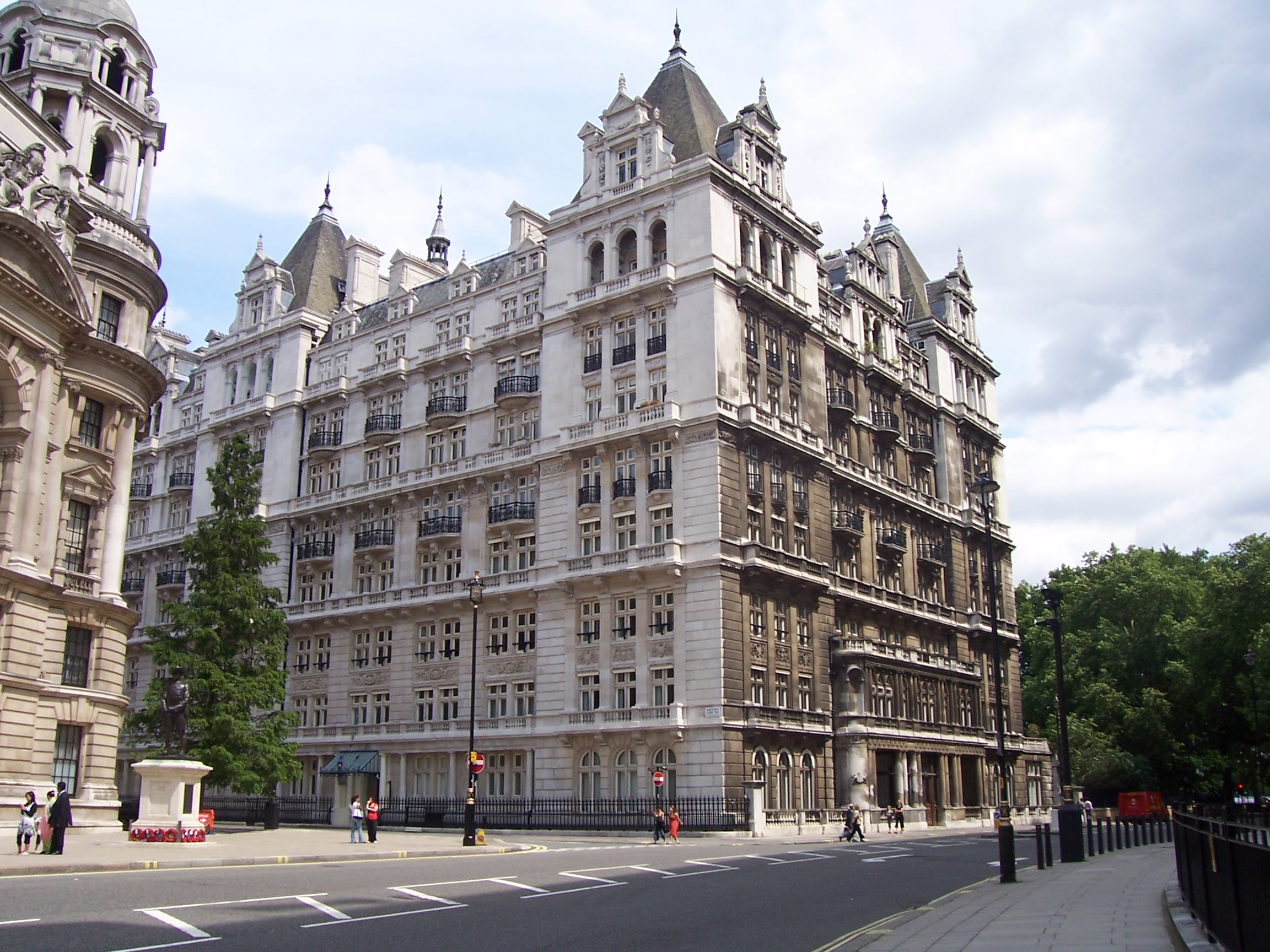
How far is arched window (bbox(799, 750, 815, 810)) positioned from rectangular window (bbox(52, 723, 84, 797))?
28.8m

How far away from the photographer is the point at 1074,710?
252 ft

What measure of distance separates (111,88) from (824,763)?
137 feet

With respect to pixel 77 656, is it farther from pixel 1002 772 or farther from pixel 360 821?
pixel 1002 772

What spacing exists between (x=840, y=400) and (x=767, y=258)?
893 cm

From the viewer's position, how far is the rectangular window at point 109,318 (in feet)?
132

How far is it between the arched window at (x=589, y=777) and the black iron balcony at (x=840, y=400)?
22405 millimetres

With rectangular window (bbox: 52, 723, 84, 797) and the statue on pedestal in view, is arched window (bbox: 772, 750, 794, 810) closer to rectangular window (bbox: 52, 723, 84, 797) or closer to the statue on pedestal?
the statue on pedestal

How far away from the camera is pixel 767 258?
5591 cm

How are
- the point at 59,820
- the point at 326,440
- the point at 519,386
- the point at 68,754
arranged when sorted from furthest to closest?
the point at 326,440
the point at 519,386
the point at 68,754
the point at 59,820

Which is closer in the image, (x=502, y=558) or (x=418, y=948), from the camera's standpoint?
(x=418, y=948)

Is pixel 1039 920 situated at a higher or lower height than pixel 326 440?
lower

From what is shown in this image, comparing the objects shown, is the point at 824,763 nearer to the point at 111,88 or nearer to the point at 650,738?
the point at 650,738

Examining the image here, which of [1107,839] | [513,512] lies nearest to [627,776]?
[513,512]

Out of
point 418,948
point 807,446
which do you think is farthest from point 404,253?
Result: point 418,948
